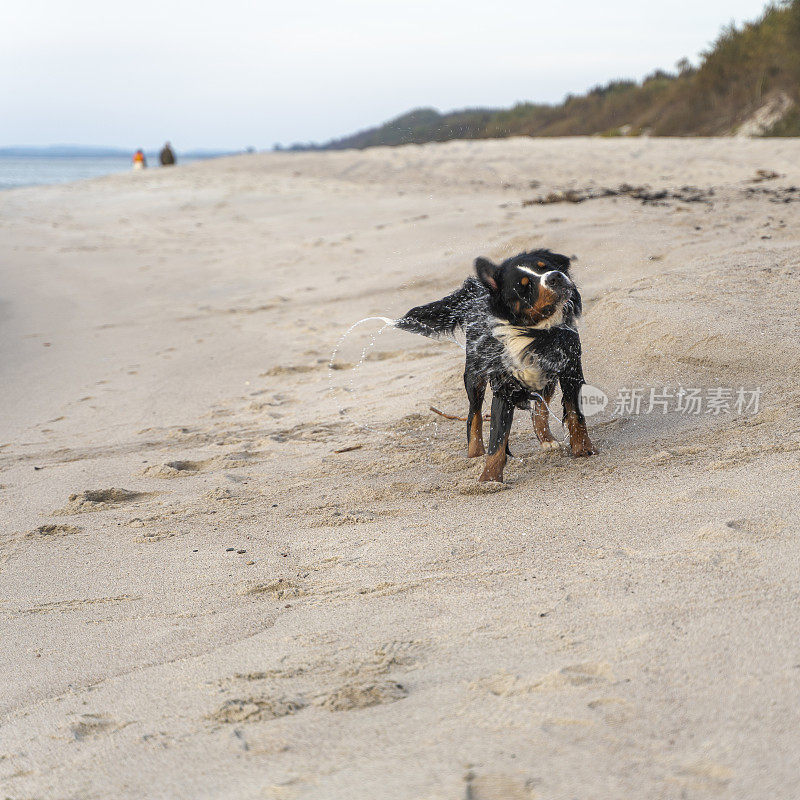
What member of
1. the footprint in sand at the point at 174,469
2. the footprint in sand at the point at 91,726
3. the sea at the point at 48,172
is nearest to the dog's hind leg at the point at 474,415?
the footprint in sand at the point at 174,469

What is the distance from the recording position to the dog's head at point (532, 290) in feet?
11.2

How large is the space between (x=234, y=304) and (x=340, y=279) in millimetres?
1129

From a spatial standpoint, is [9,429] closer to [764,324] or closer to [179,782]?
[179,782]

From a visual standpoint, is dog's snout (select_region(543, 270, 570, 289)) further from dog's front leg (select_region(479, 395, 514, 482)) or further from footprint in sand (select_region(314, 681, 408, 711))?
footprint in sand (select_region(314, 681, 408, 711))

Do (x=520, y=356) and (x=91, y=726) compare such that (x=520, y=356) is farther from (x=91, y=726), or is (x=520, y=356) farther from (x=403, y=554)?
(x=91, y=726)

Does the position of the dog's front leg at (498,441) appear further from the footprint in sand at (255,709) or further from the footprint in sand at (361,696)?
the footprint in sand at (255,709)

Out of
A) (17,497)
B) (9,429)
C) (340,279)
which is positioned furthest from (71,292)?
(17,497)

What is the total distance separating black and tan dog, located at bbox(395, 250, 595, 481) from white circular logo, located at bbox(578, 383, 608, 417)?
0.48 metres

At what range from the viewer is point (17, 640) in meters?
2.60

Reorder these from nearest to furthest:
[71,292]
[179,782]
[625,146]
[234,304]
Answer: [179,782] → [234,304] → [71,292] → [625,146]

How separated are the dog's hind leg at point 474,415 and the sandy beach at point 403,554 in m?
0.09

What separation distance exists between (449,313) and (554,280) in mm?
859

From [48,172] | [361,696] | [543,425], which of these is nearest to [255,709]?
[361,696]

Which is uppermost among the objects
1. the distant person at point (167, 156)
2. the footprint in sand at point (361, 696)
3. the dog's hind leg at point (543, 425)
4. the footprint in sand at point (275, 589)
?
the distant person at point (167, 156)
